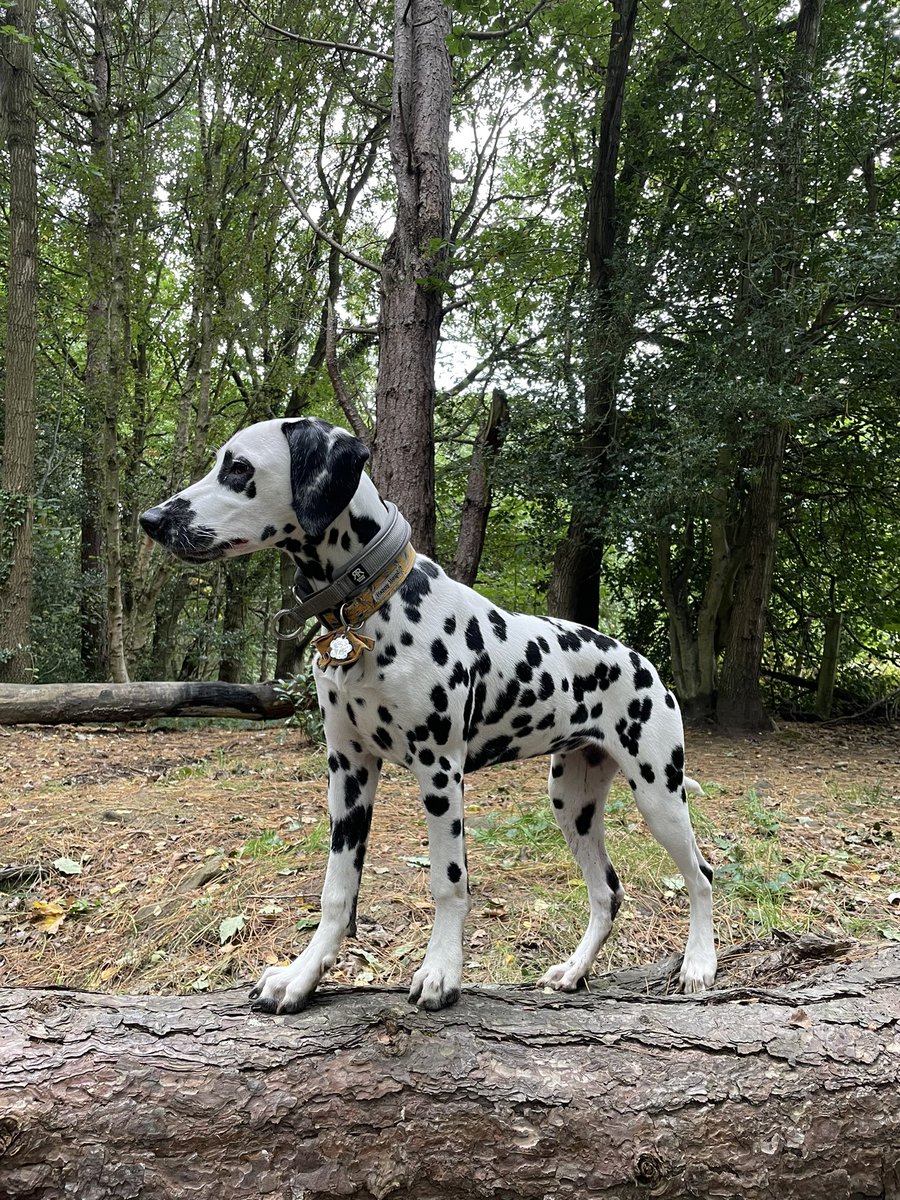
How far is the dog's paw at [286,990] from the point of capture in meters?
2.49

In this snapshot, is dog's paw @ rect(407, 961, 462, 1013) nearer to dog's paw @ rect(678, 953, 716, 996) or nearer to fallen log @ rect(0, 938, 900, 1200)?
fallen log @ rect(0, 938, 900, 1200)

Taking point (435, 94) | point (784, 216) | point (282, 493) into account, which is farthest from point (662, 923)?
point (784, 216)

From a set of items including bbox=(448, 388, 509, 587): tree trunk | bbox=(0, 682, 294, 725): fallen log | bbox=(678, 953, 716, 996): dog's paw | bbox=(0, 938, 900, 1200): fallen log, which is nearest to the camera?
bbox=(0, 938, 900, 1200): fallen log

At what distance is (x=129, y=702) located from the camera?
34.2ft

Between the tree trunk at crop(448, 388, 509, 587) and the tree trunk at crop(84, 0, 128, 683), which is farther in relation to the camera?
the tree trunk at crop(84, 0, 128, 683)

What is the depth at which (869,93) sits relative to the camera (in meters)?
9.02

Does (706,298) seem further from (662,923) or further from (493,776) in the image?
(662,923)

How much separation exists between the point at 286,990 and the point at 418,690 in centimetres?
104

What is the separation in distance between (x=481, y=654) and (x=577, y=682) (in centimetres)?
49

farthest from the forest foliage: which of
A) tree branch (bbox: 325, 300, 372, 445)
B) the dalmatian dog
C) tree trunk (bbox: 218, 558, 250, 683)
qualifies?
the dalmatian dog

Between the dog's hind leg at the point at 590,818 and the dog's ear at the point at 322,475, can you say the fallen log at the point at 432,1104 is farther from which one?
the dog's ear at the point at 322,475

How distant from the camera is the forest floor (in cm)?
392

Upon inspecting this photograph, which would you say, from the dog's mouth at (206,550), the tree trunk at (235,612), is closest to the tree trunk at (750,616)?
the dog's mouth at (206,550)

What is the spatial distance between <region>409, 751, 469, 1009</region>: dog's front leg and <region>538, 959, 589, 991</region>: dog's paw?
2.50 ft
